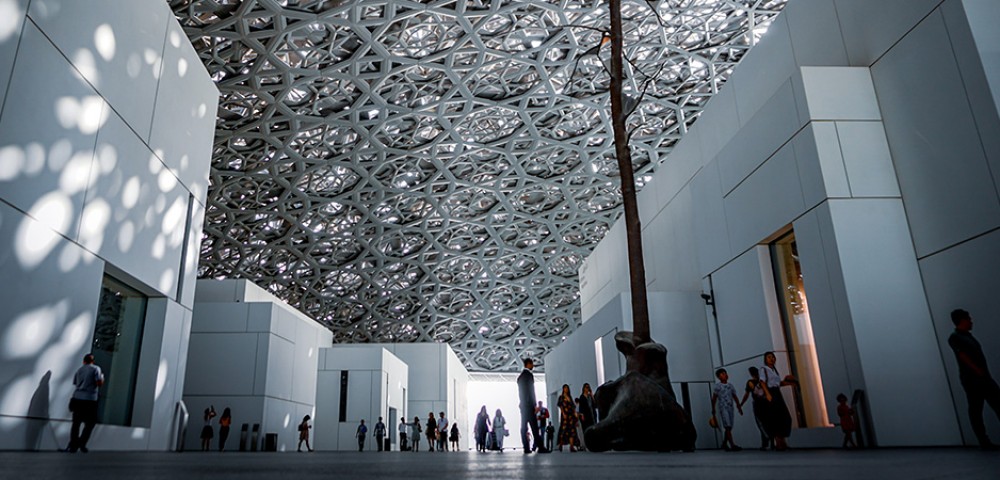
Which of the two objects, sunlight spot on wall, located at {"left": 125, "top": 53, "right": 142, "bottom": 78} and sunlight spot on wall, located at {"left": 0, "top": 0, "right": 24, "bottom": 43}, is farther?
sunlight spot on wall, located at {"left": 125, "top": 53, "right": 142, "bottom": 78}

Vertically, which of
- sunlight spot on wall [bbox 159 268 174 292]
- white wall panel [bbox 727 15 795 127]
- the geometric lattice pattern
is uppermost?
the geometric lattice pattern

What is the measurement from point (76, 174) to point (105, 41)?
2.11 metres

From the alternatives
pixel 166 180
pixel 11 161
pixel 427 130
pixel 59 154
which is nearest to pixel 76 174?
pixel 59 154

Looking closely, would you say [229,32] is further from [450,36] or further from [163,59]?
[163,59]

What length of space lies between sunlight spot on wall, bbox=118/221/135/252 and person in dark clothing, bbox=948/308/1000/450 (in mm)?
10850

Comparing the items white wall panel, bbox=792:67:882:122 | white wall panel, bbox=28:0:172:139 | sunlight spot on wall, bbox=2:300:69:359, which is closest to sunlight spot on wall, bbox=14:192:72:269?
sunlight spot on wall, bbox=2:300:69:359

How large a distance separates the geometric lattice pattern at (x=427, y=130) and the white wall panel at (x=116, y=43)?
10.3 metres

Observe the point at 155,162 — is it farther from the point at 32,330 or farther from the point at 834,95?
the point at 834,95

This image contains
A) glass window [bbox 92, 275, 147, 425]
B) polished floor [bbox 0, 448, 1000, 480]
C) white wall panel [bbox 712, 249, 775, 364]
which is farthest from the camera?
white wall panel [bbox 712, 249, 775, 364]

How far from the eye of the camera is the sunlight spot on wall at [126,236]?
971 centimetres

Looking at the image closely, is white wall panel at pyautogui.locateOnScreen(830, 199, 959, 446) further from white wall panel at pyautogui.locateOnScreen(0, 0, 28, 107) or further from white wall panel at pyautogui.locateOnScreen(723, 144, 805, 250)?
white wall panel at pyautogui.locateOnScreen(0, 0, 28, 107)

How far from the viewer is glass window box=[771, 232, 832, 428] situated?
9500 millimetres

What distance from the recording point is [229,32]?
23.9 meters

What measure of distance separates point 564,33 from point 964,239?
21.5m
